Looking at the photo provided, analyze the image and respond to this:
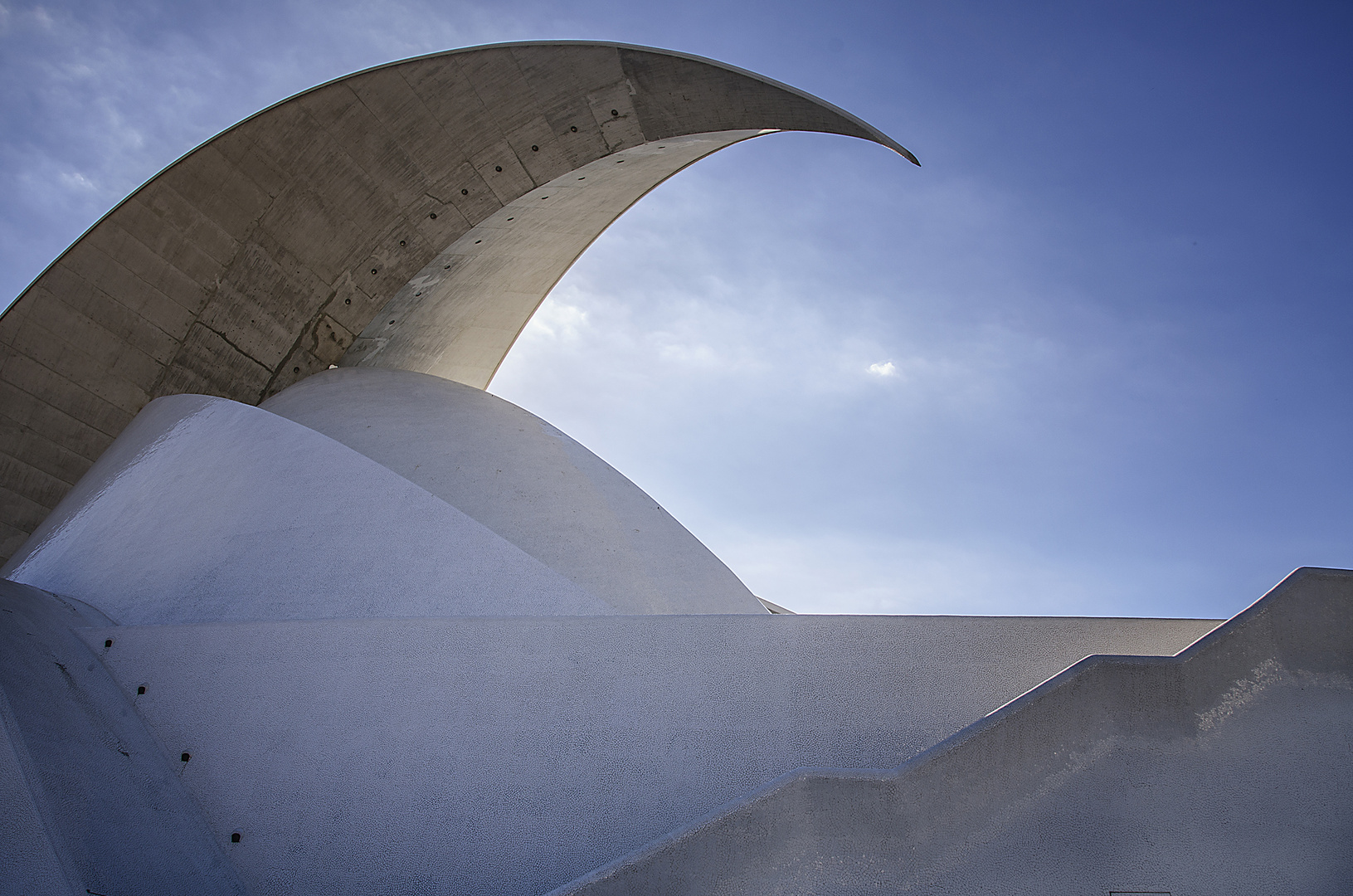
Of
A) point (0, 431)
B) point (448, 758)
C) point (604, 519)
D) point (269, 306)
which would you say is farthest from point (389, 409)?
point (448, 758)

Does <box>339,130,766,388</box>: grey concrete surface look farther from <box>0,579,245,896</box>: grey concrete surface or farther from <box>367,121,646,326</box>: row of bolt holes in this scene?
<box>0,579,245,896</box>: grey concrete surface

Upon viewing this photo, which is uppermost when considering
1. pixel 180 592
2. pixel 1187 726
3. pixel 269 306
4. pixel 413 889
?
pixel 269 306

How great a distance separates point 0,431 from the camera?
881cm

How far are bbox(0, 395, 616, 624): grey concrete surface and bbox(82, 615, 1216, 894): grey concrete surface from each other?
0.75 metres

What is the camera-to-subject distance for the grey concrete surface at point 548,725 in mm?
4605

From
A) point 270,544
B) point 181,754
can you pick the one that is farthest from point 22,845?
point 270,544

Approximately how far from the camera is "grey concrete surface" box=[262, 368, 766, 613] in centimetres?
716

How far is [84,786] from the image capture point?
4.30m

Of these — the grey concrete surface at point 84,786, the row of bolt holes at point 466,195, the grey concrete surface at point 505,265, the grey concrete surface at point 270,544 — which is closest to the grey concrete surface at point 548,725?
the grey concrete surface at point 84,786

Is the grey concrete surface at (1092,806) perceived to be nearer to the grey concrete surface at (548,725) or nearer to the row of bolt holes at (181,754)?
the grey concrete surface at (548,725)

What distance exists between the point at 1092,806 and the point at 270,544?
5590mm

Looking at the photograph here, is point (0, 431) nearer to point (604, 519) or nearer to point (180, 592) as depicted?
point (180, 592)

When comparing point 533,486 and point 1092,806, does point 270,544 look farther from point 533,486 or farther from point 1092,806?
point 1092,806

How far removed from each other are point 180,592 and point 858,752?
16.0ft
